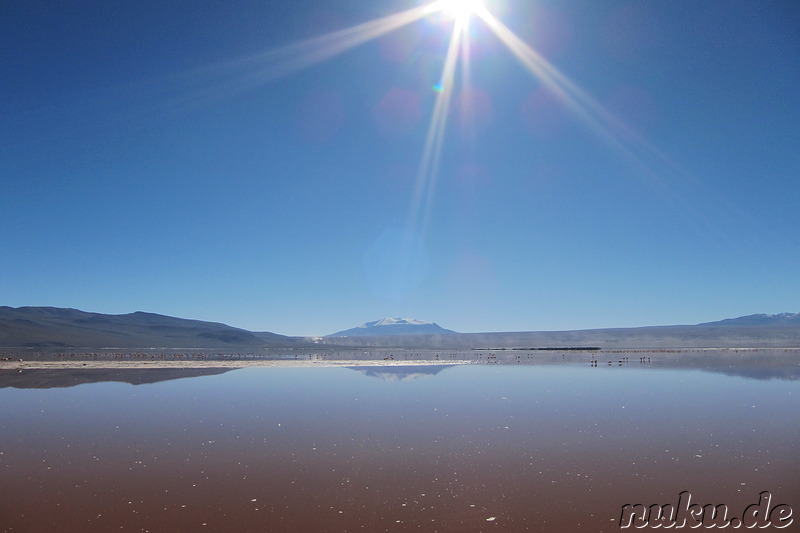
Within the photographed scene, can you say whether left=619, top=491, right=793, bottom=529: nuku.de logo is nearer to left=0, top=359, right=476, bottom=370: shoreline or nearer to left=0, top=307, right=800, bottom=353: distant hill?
left=0, top=359, right=476, bottom=370: shoreline

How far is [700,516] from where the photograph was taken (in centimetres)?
800

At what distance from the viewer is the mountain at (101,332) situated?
302ft

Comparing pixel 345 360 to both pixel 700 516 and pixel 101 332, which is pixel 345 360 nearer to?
pixel 700 516

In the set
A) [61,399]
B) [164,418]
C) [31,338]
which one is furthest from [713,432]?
[31,338]

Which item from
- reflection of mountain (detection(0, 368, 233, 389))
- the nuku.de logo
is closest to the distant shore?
reflection of mountain (detection(0, 368, 233, 389))

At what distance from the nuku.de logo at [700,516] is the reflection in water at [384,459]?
0.60 ft

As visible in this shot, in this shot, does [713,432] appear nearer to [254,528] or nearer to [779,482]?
[779,482]

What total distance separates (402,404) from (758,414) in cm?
1156

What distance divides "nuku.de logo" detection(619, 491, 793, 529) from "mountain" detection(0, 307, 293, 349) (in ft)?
313

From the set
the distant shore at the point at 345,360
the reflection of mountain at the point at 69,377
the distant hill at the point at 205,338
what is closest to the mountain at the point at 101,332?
the distant hill at the point at 205,338

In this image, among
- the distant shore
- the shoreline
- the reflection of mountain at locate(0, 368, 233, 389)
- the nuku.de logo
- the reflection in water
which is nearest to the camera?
the nuku.de logo

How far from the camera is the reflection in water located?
8062mm

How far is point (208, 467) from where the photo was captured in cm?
1069

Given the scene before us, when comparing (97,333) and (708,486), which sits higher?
(97,333)
